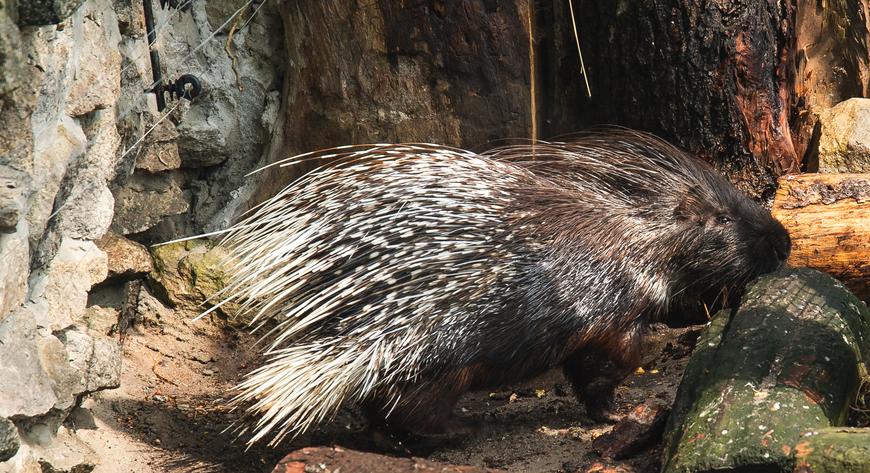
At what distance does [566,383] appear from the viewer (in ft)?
13.5

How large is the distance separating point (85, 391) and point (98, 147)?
2.52ft

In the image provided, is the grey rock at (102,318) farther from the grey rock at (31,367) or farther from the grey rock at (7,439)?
the grey rock at (7,439)

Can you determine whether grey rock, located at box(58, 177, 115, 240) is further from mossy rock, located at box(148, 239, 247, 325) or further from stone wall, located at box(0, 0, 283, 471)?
mossy rock, located at box(148, 239, 247, 325)

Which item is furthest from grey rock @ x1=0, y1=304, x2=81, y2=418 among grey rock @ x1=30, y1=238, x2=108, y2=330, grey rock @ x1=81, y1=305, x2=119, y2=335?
grey rock @ x1=81, y1=305, x2=119, y2=335

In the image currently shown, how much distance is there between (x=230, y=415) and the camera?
3.77 metres

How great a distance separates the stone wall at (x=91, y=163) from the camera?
7.73 ft

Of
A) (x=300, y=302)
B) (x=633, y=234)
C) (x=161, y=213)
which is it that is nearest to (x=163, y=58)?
(x=161, y=213)

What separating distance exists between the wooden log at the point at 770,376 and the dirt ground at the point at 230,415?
0.36 m

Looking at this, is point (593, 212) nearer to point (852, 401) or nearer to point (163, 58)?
point (852, 401)

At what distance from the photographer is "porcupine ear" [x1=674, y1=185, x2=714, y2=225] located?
3742 mm

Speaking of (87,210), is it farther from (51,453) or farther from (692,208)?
(692,208)

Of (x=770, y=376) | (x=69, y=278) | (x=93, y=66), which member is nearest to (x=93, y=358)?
(x=69, y=278)

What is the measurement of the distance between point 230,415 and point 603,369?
1.40 metres

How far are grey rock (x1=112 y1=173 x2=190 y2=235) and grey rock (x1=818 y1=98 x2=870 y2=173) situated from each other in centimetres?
274
